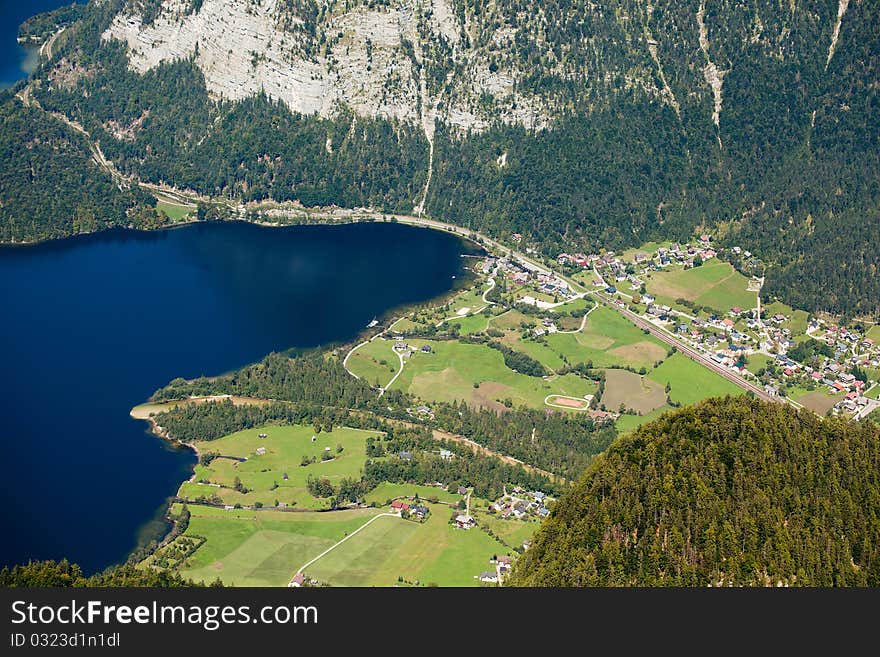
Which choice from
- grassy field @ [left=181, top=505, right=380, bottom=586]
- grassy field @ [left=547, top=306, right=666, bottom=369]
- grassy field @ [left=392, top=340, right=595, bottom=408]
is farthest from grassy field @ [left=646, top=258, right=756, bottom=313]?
grassy field @ [left=181, top=505, right=380, bottom=586]

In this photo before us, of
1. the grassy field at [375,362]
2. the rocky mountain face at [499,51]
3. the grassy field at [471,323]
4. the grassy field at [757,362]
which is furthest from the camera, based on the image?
the rocky mountain face at [499,51]

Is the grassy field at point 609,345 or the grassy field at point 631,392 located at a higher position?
the grassy field at point 609,345

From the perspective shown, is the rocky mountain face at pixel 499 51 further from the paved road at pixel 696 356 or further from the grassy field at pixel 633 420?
the grassy field at pixel 633 420

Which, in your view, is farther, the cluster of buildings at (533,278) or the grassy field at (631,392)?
the cluster of buildings at (533,278)

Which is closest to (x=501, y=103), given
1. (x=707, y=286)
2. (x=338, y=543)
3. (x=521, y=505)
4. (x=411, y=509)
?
(x=707, y=286)

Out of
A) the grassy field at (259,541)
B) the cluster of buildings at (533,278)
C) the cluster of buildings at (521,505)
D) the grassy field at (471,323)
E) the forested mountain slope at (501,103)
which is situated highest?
the forested mountain slope at (501,103)

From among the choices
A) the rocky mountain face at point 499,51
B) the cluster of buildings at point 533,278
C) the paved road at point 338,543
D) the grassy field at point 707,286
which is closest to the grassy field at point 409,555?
the paved road at point 338,543

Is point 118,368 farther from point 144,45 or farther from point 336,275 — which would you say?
point 144,45

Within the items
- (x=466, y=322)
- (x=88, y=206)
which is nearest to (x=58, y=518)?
(x=466, y=322)
